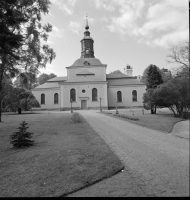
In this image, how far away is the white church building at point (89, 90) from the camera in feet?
112

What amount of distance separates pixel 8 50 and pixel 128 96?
31.8m

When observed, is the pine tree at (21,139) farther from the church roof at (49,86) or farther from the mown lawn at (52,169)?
the church roof at (49,86)

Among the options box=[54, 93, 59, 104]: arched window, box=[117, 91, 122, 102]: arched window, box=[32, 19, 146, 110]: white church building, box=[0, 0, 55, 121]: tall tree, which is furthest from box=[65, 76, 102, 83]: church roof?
box=[0, 0, 55, 121]: tall tree

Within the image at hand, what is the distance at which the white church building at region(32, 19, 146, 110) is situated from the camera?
1342 inches

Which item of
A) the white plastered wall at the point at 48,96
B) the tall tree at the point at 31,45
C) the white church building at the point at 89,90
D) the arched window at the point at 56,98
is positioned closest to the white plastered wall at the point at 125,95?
the white church building at the point at 89,90

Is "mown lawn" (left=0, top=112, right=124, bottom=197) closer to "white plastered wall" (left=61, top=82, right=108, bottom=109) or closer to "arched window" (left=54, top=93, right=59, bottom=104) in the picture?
"white plastered wall" (left=61, top=82, right=108, bottom=109)

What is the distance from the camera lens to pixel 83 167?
12.1 feet

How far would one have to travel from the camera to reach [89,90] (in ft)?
113

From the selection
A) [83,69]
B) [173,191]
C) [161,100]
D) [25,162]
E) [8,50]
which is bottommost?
[25,162]

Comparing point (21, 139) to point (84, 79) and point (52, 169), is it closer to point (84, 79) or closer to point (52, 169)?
point (52, 169)

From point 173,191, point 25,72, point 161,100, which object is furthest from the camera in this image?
point 161,100

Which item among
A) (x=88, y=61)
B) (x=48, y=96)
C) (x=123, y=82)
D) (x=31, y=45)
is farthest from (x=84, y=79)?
(x=31, y=45)

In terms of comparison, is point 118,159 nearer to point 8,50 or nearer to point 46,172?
point 46,172

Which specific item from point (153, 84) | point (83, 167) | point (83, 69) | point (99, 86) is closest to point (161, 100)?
point (153, 84)
